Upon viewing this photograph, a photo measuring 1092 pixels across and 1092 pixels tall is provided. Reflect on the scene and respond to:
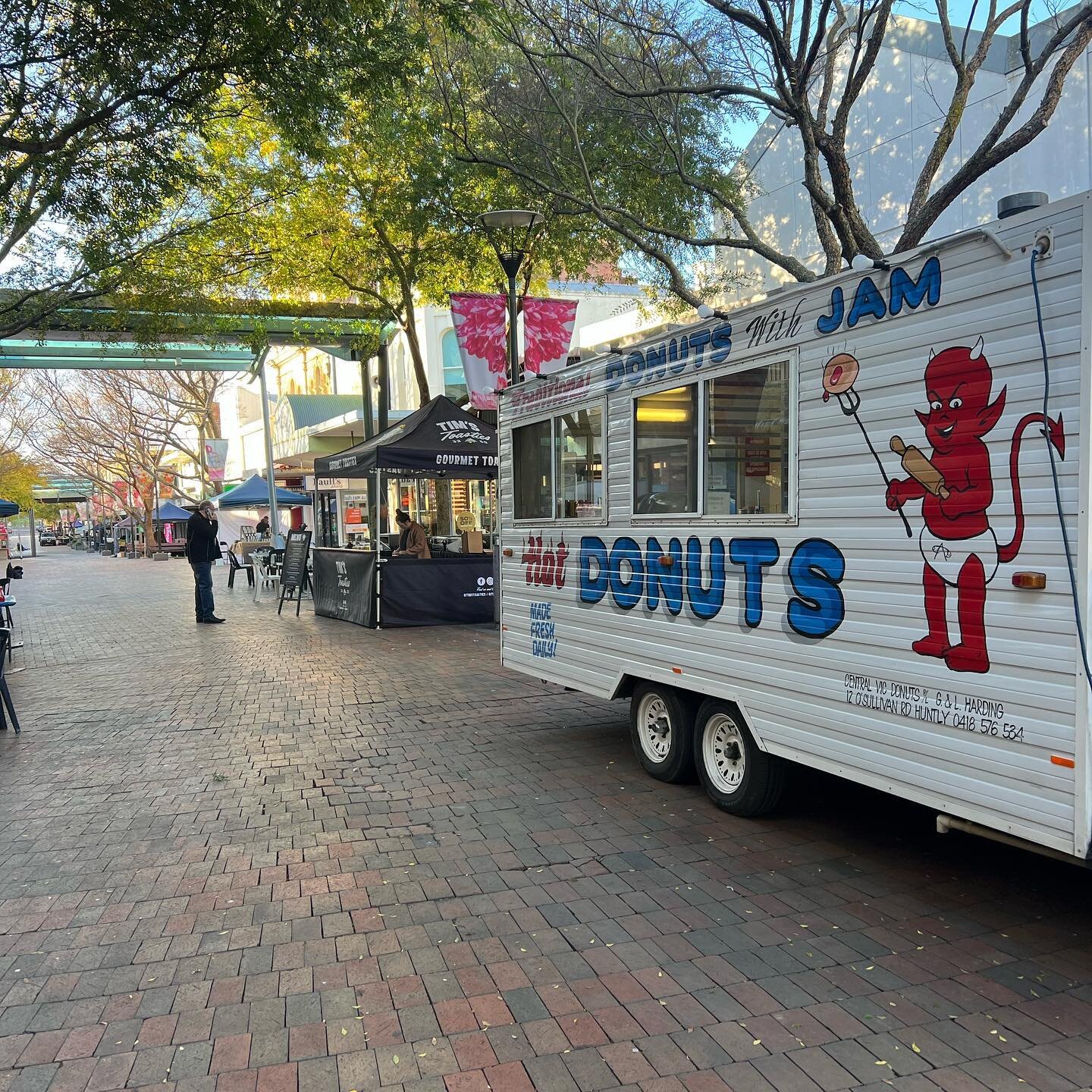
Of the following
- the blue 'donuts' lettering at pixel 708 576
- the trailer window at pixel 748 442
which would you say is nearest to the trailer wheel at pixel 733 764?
the blue 'donuts' lettering at pixel 708 576

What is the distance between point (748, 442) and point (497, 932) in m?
2.80

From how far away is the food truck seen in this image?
128 inches

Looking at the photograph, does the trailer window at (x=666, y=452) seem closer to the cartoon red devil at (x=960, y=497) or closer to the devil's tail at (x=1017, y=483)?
the cartoon red devil at (x=960, y=497)

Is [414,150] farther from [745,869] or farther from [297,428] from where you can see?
[297,428]

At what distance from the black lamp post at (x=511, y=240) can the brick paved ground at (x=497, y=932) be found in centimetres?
617

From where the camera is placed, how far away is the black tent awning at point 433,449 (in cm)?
1325

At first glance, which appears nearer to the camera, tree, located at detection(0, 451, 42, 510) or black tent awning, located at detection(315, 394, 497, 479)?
black tent awning, located at detection(315, 394, 497, 479)

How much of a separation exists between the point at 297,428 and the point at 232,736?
24151 mm

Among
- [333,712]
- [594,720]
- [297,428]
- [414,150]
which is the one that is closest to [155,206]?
[414,150]

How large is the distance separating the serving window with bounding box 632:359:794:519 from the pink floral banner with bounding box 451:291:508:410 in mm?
6810

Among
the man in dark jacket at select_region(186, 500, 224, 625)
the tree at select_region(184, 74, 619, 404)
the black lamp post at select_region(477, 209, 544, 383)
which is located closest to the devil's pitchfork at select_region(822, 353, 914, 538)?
the black lamp post at select_region(477, 209, 544, 383)

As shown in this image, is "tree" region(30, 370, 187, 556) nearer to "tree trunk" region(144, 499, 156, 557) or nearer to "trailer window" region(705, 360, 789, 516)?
"tree trunk" region(144, 499, 156, 557)

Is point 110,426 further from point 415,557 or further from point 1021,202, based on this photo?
point 1021,202

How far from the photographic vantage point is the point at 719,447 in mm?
5008
